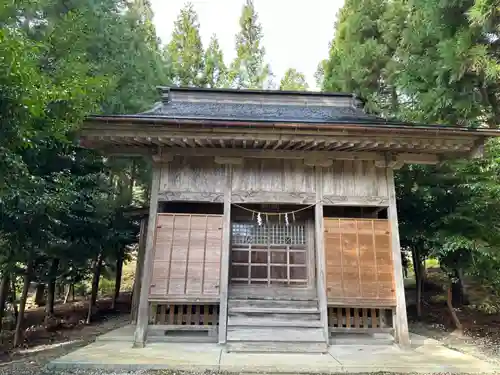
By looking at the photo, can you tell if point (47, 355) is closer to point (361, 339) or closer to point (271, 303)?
point (271, 303)

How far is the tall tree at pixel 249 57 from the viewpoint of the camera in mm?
19891

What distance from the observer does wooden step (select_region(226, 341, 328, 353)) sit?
5.30m

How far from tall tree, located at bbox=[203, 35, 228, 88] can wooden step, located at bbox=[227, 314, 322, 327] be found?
1600 centimetres

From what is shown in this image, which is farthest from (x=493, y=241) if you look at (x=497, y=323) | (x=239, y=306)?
(x=239, y=306)

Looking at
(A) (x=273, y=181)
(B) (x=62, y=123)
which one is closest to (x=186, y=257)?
(A) (x=273, y=181)

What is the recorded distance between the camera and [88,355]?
4.86m

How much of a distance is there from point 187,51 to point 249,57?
3.78 metres

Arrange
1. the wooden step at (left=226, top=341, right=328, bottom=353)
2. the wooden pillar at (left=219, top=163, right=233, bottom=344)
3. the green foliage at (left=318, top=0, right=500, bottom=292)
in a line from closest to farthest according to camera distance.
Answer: the wooden step at (left=226, top=341, right=328, bottom=353) < the wooden pillar at (left=219, top=163, right=233, bottom=344) < the green foliage at (left=318, top=0, right=500, bottom=292)

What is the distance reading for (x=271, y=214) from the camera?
6.43 meters

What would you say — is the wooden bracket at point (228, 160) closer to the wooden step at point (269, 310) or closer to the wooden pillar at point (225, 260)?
the wooden pillar at point (225, 260)

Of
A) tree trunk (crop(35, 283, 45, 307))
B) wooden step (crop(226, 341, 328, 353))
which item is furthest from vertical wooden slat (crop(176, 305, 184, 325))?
tree trunk (crop(35, 283, 45, 307))

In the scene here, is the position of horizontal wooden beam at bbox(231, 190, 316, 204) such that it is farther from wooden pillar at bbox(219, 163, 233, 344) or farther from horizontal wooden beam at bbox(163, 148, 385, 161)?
horizontal wooden beam at bbox(163, 148, 385, 161)

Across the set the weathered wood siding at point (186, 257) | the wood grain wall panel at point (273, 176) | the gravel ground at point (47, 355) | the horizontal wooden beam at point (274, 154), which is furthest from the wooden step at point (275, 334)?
the horizontal wooden beam at point (274, 154)

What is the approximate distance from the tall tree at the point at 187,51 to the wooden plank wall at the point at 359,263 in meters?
15.6
